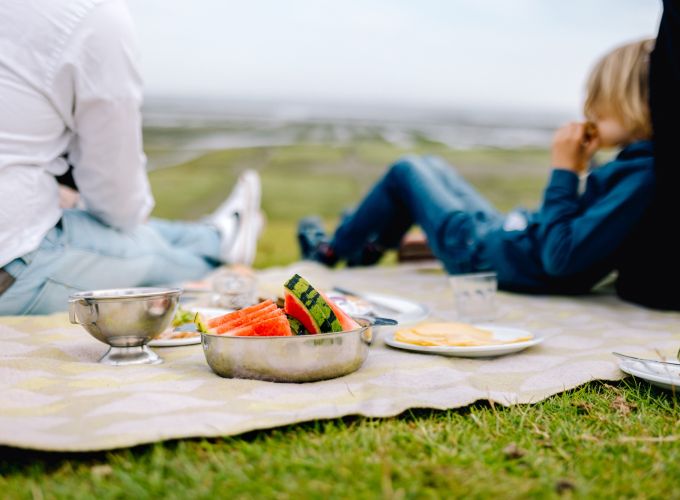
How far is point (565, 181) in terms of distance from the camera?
3.14 metres

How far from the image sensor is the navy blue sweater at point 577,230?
2.91 meters

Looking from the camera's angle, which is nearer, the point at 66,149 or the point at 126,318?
the point at 126,318

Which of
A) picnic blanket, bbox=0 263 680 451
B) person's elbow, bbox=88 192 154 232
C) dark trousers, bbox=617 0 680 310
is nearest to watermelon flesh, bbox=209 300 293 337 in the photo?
picnic blanket, bbox=0 263 680 451

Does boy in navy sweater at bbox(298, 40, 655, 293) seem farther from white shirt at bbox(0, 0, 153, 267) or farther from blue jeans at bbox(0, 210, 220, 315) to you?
white shirt at bbox(0, 0, 153, 267)

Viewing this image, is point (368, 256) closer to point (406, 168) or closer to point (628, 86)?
point (406, 168)

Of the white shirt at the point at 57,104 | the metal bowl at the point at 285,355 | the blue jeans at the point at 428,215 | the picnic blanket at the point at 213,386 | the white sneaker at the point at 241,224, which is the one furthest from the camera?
the white sneaker at the point at 241,224

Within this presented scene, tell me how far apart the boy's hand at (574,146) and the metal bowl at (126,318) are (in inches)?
74.8

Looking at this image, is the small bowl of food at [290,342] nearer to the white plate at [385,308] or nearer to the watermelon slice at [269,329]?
the watermelon slice at [269,329]

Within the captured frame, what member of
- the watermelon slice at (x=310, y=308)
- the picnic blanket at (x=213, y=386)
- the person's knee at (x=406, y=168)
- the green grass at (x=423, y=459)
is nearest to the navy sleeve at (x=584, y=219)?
the picnic blanket at (x=213, y=386)

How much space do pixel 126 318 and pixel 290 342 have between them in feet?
1.66

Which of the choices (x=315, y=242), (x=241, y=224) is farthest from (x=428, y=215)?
(x=241, y=224)

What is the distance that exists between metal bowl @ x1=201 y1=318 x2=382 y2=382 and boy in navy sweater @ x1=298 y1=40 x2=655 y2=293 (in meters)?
1.48

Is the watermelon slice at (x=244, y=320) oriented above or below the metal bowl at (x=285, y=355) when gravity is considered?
above

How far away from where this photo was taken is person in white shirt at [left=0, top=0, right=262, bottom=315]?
96.3 inches
